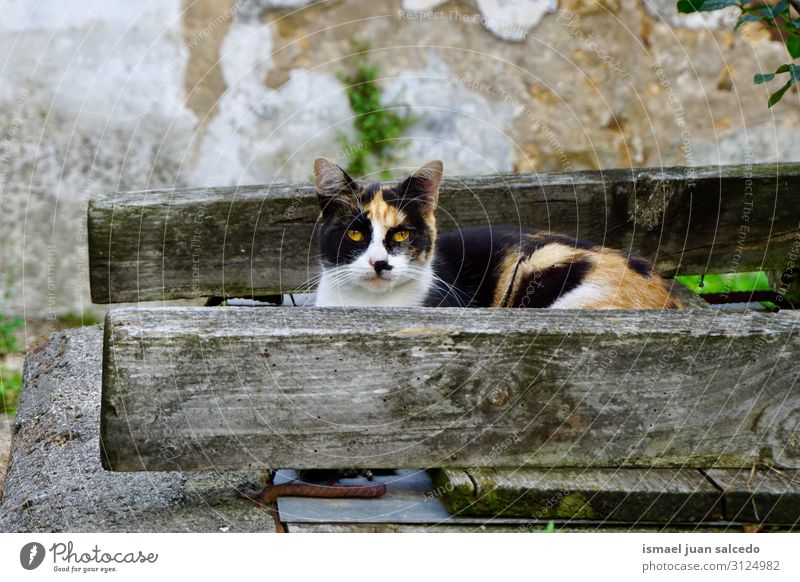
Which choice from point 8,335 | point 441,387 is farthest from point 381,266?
point 8,335

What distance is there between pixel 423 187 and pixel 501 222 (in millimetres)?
334

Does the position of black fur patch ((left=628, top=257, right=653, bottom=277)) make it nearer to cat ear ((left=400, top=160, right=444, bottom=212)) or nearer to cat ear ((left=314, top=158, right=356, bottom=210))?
cat ear ((left=400, top=160, right=444, bottom=212))

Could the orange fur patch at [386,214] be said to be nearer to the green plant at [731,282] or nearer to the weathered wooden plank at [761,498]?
the weathered wooden plank at [761,498]

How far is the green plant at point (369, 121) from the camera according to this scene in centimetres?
291

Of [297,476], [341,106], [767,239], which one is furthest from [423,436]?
[341,106]

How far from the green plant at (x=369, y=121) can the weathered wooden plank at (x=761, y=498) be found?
1693mm

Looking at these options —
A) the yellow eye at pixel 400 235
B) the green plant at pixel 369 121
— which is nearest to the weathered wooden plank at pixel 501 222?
the yellow eye at pixel 400 235

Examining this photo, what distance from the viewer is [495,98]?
3.19 meters

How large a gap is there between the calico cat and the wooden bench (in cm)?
55

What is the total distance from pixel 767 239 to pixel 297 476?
1.61 meters
